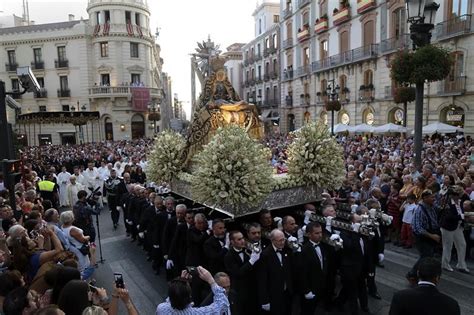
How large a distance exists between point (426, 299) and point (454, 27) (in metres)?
23.0

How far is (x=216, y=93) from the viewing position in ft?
27.4

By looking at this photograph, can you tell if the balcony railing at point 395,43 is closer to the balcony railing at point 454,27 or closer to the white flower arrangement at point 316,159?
the balcony railing at point 454,27

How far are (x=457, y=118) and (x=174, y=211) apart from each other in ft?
71.7

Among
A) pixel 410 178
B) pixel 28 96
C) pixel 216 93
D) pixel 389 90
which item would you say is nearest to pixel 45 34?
pixel 28 96

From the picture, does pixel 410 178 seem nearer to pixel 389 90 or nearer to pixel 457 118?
pixel 457 118

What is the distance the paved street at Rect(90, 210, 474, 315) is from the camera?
596cm

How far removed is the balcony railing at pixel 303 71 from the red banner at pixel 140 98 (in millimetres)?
16539

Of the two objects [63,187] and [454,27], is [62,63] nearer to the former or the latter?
[63,187]

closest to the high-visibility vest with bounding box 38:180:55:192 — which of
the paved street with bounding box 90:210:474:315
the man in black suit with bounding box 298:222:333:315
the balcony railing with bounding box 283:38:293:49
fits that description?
the paved street with bounding box 90:210:474:315

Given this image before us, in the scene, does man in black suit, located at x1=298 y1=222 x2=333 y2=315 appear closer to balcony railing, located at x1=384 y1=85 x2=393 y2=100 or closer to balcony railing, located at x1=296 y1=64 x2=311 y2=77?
balcony railing, located at x1=384 y1=85 x2=393 y2=100

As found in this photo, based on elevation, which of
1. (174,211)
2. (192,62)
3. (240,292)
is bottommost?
(240,292)

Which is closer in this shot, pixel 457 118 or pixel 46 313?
pixel 46 313

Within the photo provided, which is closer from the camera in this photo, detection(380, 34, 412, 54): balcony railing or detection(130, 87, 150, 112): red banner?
detection(380, 34, 412, 54): balcony railing

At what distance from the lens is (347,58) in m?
30.3
